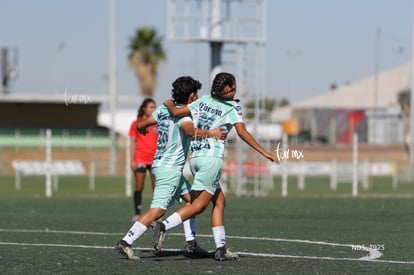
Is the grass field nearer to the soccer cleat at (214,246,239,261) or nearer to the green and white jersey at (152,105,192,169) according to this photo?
the soccer cleat at (214,246,239,261)

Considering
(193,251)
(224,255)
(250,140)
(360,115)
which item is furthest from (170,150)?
(360,115)

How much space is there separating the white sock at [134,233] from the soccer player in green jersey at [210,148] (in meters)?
0.18

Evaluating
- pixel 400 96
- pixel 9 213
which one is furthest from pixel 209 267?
pixel 400 96

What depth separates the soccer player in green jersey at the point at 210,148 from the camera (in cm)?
1199

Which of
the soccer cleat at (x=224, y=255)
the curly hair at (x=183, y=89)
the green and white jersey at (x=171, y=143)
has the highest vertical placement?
the curly hair at (x=183, y=89)

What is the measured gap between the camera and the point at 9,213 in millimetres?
21344

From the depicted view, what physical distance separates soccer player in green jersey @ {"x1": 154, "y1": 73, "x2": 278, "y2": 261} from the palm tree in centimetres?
7552

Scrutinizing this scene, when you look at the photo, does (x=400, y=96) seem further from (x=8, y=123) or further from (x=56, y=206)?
(x=56, y=206)

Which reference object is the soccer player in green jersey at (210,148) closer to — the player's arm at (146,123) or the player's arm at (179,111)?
the player's arm at (179,111)

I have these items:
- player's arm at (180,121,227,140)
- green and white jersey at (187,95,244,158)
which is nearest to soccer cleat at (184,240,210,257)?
green and white jersey at (187,95,244,158)

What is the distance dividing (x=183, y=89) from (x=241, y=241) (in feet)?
10.1

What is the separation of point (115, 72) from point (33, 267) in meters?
42.7

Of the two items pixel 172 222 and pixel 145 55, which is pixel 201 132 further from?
pixel 145 55

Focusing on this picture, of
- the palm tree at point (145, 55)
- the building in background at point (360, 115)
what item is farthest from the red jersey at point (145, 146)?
the palm tree at point (145, 55)
